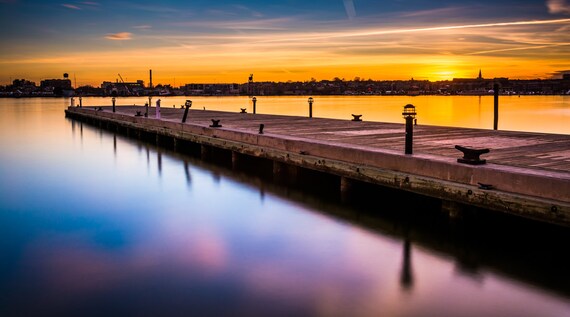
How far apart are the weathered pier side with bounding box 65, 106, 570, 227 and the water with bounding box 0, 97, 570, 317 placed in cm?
98

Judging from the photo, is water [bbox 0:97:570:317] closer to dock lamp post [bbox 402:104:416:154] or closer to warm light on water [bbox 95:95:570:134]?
dock lamp post [bbox 402:104:416:154]

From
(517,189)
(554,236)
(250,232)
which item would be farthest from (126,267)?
(554,236)

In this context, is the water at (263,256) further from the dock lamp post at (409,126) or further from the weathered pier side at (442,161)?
the dock lamp post at (409,126)

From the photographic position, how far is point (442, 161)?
10.7 meters

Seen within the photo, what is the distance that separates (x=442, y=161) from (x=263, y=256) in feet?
12.7

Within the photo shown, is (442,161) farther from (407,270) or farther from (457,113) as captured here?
(457,113)

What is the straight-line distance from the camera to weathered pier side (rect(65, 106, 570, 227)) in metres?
8.98

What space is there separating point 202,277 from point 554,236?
6647mm

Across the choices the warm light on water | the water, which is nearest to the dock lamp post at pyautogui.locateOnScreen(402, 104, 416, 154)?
the water

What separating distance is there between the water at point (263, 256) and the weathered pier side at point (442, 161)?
98 centimetres

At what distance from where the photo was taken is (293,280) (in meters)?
8.84

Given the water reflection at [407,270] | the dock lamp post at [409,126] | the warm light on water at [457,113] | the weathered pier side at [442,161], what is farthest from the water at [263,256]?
the warm light on water at [457,113]

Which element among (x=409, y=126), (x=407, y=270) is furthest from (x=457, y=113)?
(x=407, y=270)

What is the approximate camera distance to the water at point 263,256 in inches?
311
